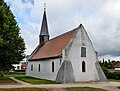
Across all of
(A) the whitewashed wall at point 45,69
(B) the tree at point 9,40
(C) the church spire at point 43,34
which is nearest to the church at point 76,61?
(A) the whitewashed wall at point 45,69

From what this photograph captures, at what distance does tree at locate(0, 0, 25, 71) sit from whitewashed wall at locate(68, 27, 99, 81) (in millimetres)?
7849

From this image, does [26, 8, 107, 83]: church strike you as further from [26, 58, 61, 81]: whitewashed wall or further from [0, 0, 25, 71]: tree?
[0, 0, 25, 71]: tree

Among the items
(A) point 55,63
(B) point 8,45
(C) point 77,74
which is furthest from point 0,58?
(C) point 77,74

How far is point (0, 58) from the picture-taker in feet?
108

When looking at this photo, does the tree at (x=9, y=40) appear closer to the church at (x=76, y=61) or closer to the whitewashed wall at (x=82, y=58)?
the church at (x=76, y=61)

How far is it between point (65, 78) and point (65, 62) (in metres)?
2.61

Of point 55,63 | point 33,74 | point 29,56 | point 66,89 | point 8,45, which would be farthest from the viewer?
point 29,56

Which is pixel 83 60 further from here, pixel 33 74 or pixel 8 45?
pixel 33 74

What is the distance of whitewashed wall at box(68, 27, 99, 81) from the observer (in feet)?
116

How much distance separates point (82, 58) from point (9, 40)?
11.6m

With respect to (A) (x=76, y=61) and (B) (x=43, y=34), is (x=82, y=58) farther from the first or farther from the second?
(B) (x=43, y=34)

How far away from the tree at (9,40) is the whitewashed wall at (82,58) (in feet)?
25.8

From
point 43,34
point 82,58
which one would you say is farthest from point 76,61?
point 43,34

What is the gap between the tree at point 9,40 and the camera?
32.2 metres
